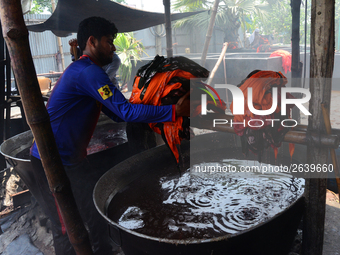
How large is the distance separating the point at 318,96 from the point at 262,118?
1.33ft

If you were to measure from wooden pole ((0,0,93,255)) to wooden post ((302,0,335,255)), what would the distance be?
66.7 inches

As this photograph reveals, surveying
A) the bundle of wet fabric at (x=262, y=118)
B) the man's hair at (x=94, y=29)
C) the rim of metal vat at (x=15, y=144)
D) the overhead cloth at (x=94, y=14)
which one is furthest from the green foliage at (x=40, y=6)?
the bundle of wet fabric at (x=262, y=118)

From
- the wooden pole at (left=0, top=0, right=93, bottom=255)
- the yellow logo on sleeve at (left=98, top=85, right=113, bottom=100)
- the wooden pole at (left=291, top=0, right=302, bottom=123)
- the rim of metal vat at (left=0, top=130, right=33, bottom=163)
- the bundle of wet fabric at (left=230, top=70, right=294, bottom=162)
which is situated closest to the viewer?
the wooden pole at (left=0, top=0, right=93, bottom=255)

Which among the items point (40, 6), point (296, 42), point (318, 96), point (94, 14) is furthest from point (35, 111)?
point (40, 6)

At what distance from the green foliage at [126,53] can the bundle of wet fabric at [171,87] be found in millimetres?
8497

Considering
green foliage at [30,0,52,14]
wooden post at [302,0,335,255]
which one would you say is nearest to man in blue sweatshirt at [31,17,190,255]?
wooden post at [302,0,335,255]

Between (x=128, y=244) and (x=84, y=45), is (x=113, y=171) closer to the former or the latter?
(x=128, y=244)

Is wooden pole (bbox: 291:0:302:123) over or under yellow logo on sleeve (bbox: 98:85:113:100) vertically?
over

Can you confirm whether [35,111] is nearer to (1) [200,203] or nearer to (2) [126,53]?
(1) [200,203]

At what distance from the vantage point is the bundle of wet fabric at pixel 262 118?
208cm

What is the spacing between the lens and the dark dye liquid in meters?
2.12

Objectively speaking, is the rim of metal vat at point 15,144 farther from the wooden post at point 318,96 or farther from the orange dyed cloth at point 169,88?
the wooden post at point 318,96

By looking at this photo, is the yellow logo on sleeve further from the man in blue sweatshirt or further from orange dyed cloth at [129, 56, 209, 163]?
orange dyed cloth at [129, 56, 209, 163]

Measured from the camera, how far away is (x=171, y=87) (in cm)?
206
